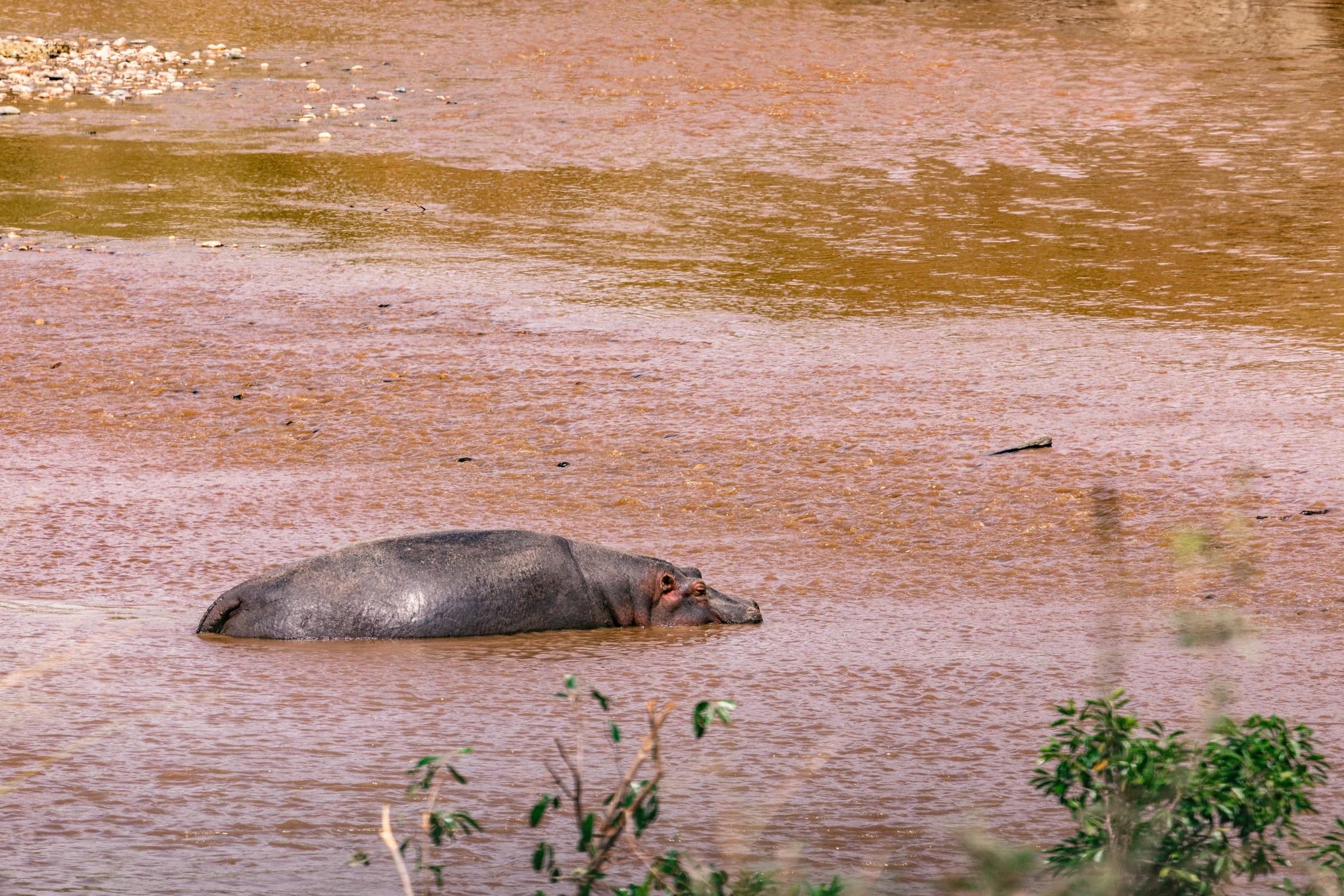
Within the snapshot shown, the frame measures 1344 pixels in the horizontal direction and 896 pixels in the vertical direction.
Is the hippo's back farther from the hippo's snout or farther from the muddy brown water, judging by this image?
the hippo's snout

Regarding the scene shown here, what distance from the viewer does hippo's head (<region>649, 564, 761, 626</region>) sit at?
221 inches

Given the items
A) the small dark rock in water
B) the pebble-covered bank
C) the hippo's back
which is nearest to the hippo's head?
the hippo's back

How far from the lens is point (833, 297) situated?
→ 1047cm

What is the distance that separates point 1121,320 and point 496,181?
574 cm

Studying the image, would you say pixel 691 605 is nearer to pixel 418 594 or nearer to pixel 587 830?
pixel 418 594

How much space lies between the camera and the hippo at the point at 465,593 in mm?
5422


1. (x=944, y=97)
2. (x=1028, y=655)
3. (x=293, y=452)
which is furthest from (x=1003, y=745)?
(x=944, y=97)

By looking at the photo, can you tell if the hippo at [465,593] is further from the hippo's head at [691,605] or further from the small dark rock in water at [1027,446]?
the small dark rock in water at [1027,446]

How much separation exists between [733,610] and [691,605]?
0.14 meters

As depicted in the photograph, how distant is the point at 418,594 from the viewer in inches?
216

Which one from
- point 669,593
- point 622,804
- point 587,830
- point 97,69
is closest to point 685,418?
point 669,593

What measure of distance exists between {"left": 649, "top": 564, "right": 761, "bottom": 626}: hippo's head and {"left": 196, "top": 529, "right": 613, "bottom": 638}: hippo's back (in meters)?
0.19

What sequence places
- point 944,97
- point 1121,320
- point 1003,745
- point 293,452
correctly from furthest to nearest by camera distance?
1. point 944,97
2. point 1121,320
3. point 293,452
4. point 1003,745

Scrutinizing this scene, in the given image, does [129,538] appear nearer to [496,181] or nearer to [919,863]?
[919,863]
